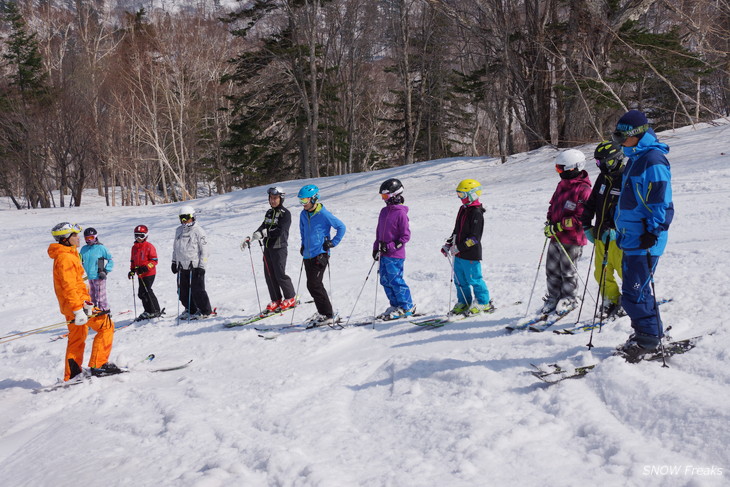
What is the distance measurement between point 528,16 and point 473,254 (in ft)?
55.3

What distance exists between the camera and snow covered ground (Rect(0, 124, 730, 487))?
2.79 m

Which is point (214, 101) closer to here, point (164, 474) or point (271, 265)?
point (271, 265)

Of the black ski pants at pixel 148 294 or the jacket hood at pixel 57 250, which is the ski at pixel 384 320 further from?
the black ski pants at pixel 148 294

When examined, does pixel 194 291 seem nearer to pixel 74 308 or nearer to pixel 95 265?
pixel 95 265

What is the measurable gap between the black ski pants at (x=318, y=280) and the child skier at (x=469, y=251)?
169cm

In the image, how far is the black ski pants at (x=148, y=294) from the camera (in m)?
8.27

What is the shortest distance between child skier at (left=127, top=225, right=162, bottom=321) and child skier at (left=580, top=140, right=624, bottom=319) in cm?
693

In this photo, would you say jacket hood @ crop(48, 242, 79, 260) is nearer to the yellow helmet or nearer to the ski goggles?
the yellow helmet

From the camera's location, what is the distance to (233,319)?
24.3 feet

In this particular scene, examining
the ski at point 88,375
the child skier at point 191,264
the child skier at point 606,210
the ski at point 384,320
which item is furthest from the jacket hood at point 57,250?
the child skier at point 606,210

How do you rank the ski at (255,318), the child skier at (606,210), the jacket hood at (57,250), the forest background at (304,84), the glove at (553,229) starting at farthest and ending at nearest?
the forest background at (304,84) < the ski at (255,318) < the jacket hood at (57,250) < the glove at (553,229) < the child skier at (606,210)

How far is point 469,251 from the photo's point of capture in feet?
18.7

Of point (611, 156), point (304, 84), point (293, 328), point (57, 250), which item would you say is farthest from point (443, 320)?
point (304, 84)

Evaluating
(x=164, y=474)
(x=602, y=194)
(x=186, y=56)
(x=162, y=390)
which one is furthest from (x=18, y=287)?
(x=186, y=56)
